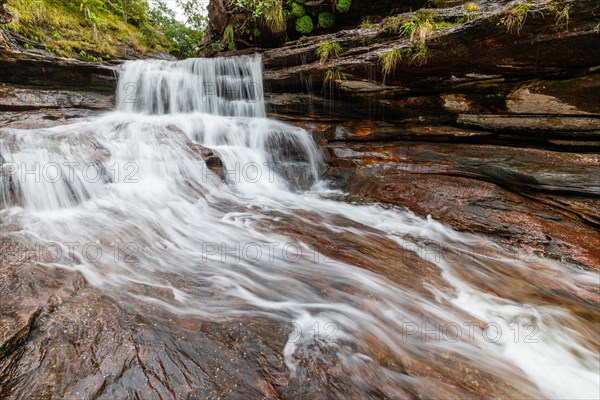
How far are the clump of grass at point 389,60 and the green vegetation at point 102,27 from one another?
26.5 feet

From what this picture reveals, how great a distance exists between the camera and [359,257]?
3783mm

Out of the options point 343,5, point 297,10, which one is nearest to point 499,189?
point 343,5

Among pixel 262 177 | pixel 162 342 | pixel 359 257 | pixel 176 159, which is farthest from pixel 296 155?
pixel 162 342

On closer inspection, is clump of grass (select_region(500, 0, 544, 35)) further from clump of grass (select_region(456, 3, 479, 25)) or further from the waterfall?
the waterfall

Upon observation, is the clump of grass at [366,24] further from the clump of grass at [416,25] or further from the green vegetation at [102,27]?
the green vegetation at [102,27]

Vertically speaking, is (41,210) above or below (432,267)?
above

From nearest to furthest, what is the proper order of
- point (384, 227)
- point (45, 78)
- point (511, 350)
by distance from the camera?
point (511, 350) < point (384, 227) < point (45, 78)

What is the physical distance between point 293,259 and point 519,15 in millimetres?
4827

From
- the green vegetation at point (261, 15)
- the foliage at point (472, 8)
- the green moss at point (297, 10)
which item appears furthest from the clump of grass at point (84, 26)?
the foliage at point (472, 8)

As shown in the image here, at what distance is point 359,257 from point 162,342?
95.0 inches

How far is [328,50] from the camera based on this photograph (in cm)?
646

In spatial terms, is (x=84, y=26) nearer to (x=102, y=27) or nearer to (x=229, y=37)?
(x=102, y=27)

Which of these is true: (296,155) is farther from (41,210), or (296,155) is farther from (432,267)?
(41,210)

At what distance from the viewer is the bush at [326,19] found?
26.7ft
